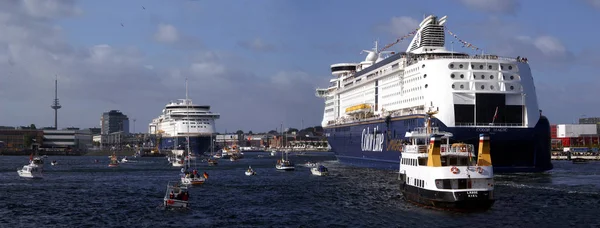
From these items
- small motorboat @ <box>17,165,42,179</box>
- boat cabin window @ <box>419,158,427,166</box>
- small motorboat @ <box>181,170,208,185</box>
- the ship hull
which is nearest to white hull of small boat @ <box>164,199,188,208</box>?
boat cabin window @ <box>419,158,427,166</box>

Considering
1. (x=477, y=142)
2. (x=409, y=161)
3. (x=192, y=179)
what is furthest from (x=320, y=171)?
(x=409, y=161)

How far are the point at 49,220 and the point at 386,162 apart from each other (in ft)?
176

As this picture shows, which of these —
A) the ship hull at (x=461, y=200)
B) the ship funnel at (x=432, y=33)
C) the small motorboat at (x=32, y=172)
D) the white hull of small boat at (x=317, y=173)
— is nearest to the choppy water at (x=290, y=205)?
the ship hull at (x=461, y=200)

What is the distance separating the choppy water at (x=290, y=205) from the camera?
4447 cm

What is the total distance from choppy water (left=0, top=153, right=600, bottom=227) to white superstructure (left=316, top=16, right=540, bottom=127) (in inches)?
303

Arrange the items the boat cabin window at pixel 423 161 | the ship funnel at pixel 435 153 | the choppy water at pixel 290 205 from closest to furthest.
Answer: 1. the choppy water at pixel 290 205
2. the ship funnel at pixel 435 153
3. the boat cabin window at pixel 423 161

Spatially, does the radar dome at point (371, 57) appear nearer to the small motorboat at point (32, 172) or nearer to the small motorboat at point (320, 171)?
the small motorboat at point (320, 171)

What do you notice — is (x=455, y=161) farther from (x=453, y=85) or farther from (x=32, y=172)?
(x=32, y=172)

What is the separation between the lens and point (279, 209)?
172 feet

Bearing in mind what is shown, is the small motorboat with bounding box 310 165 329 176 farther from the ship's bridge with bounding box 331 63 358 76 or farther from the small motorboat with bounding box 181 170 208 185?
the ship's bridge with bounding box 331 63 358 76

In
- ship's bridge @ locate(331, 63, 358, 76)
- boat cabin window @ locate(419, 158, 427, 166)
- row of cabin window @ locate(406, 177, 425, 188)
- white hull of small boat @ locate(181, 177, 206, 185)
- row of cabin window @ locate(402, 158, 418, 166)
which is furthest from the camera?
ship's bridge @ locate(331, 63, 358, 76)

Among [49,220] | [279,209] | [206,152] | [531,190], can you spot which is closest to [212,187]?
[279,209]

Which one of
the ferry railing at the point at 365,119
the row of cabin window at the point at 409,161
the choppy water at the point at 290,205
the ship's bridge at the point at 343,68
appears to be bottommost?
the choppy water at the point at 290,205

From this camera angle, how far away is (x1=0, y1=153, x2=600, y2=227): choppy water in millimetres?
44469
